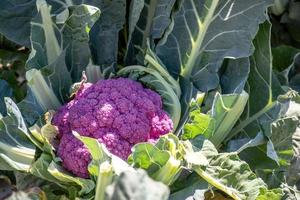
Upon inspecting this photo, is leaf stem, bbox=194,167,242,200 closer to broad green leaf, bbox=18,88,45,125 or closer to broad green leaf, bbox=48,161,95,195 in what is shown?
broad green leaf, bbox=48,161,95,195

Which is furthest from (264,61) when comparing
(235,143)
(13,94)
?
(13,94)

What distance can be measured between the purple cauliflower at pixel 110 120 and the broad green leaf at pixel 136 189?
337 millimetres

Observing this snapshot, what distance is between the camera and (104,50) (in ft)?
4.49

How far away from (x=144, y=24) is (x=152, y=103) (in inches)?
8.7

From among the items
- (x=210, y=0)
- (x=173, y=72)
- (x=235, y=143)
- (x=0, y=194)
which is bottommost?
(x=0, y=194)

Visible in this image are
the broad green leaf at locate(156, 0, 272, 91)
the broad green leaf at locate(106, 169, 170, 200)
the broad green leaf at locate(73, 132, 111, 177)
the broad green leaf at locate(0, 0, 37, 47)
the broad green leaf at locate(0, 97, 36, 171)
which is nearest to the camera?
the broad green leaf at locate(106, 169, 170, 200)

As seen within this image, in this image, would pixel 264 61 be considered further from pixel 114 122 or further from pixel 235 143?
pixel 114 122

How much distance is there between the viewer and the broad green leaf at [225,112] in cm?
122

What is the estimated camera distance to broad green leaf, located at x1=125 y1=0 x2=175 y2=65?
1.32 m

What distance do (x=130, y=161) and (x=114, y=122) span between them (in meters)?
0.12

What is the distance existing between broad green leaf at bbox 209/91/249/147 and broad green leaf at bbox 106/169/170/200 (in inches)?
15.3

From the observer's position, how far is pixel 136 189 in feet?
2.75

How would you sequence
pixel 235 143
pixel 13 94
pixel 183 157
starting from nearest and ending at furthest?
pixel 183 157, pixel 235 143, pixel 13 94

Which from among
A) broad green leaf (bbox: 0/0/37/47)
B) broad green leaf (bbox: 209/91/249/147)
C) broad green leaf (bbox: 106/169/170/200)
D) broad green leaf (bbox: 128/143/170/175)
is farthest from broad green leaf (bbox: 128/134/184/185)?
broad green leaf (bbox: 0/0/37/47)
